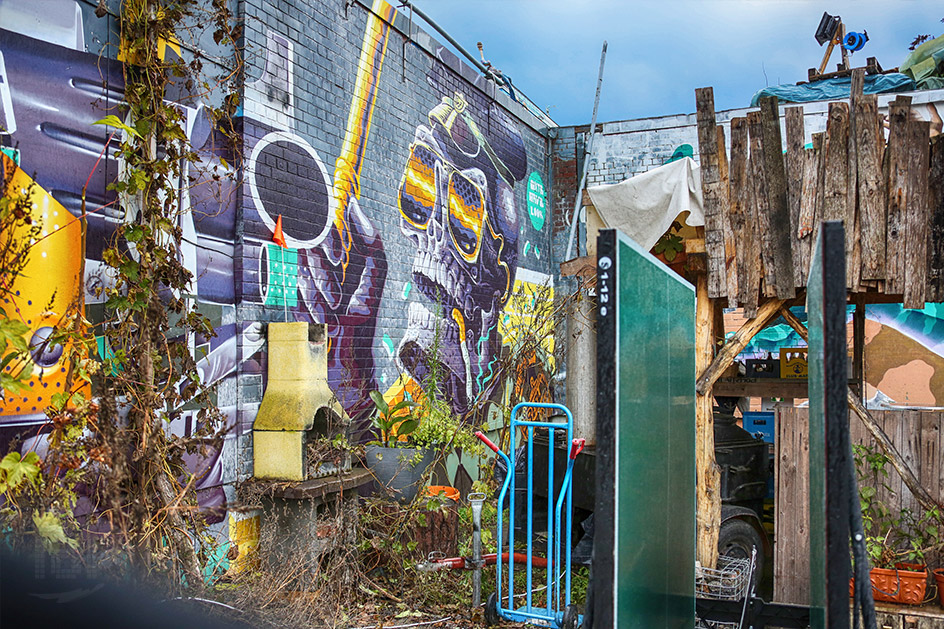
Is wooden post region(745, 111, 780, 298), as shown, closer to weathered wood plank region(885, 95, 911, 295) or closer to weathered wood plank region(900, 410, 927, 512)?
weathered wood plank region(885, 95, 911, 295)

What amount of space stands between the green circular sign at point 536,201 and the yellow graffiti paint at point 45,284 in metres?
8.56

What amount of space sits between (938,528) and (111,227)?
256 inches

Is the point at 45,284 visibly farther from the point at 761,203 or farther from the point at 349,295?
the point at 761,203

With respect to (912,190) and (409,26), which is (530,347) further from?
(912,190)

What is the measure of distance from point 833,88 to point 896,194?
7.76 metres

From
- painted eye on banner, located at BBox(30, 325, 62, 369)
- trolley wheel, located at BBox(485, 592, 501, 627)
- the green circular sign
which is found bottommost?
trolley wheel, located at BBox(485, 592, 501, 627)

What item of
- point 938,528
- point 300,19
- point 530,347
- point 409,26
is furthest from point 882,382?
point 300,19

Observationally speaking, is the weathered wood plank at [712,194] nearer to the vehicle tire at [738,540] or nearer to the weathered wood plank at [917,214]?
the weathered wood plank at [917,214]

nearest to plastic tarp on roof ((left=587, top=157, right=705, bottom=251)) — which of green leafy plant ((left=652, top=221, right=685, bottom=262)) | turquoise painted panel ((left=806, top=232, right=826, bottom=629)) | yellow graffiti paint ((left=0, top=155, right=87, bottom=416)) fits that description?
green leafy plant ((left=652, top=221, right=685, bottom=262))

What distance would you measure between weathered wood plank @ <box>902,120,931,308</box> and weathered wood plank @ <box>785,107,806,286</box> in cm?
71

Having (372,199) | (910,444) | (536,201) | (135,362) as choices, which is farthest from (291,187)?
(536,201)

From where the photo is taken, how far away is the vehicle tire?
617cm

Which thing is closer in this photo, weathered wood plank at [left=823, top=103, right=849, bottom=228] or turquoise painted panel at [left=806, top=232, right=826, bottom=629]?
turquoise painted panel at [left=806, top=232, right=826, bottom=629]

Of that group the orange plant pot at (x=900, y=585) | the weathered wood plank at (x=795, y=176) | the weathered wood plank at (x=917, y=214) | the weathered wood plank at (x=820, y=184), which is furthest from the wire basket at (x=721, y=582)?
the weathered wood plank at (x=820, y=184)
